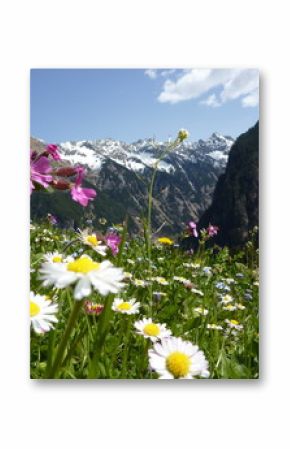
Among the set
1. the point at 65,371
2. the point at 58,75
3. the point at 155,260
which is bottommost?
the point at 65,371

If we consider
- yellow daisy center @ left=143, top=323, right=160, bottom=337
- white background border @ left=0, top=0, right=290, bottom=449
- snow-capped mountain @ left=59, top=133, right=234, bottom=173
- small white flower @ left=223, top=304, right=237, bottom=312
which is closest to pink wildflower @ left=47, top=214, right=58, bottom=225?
white background border @ left=0, top=0, right=290, bottom=449

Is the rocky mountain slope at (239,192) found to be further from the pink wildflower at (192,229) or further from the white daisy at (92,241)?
the white daisy at (92,241)
